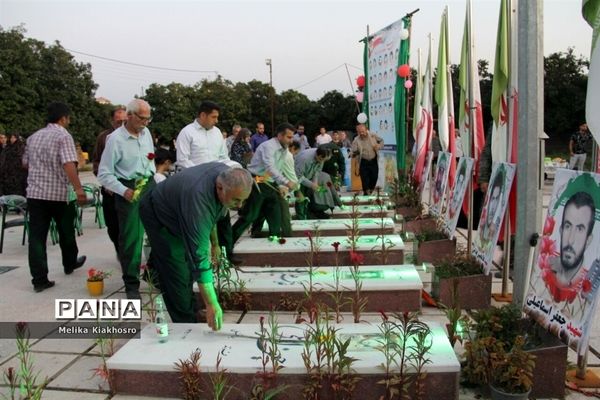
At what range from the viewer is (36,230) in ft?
16.1

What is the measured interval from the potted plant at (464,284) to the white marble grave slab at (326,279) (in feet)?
0.76

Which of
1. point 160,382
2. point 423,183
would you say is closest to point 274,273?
point 160,382

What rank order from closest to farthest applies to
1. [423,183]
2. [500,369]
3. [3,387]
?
[500,369] < [3,387] < [423,183]

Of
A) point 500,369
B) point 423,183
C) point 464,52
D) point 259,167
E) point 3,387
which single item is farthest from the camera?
point 423,183

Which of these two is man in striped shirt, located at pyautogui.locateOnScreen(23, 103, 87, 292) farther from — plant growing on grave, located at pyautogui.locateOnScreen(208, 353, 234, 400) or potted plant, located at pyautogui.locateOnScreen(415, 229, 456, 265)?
potted plant, located at pyautogui.locateOnScreen(415, 229, 456, 265)

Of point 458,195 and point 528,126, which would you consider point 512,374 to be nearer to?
point 528,126

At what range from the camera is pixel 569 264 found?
Answer: 2.90 meters

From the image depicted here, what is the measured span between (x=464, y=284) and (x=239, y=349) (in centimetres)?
216

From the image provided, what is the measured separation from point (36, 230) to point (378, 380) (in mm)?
3830

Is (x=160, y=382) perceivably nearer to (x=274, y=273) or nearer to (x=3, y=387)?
(x=3, y=387)

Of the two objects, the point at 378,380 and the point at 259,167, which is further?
the point at 259,167

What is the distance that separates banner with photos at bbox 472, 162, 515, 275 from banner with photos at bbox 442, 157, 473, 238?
0.63 metres

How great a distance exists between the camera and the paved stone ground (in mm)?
3052

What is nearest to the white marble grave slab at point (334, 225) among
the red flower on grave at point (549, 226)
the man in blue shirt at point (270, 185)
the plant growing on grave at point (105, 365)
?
the man in blue shirt at point (270, 185)
